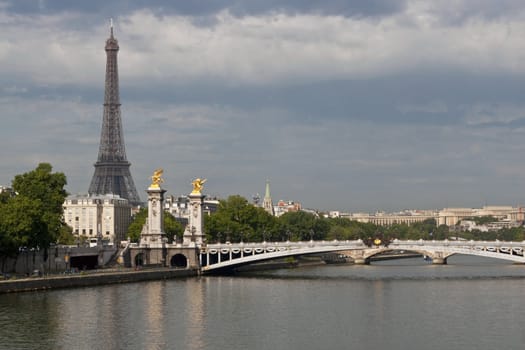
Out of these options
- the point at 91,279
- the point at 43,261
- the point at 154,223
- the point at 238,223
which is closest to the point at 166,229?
the point at 238,223

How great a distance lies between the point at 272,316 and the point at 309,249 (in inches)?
1039

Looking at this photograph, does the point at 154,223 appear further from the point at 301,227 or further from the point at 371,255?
the point at 301,227

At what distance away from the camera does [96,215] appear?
Answer: 122 meters

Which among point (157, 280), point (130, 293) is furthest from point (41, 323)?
point (157, 280)

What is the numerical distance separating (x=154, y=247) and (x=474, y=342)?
40.1 metres

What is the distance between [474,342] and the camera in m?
36.7

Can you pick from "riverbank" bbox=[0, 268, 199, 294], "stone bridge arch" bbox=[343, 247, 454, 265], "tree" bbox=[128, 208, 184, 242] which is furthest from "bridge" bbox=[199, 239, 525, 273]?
"stone bridge arch" bbox=[343, 247, 454, 265]

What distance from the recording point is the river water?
122 feet

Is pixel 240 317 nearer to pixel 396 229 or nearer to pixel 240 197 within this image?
pixel 240 197

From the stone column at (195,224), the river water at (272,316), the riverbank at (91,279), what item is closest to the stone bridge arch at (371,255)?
the stone column at (195,224)

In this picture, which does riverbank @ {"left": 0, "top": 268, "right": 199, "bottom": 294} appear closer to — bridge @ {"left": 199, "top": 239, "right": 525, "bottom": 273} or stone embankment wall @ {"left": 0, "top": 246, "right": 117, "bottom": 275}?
bridge @ {"left": 199, "top": 239, "right": 525, "bottom": 273}

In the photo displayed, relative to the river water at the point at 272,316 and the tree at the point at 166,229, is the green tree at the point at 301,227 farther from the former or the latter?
the river water at the point at 272,316

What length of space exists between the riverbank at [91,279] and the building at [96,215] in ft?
171

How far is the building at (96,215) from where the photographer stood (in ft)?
399
